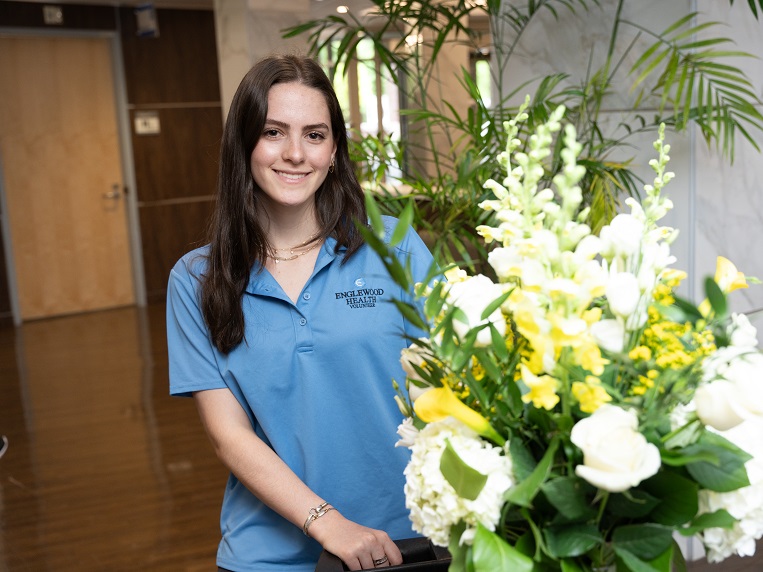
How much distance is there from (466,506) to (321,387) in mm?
Answer: 782

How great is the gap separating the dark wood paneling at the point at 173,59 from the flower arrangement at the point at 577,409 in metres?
9.84

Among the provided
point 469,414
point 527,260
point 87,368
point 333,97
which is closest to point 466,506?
point 469,414

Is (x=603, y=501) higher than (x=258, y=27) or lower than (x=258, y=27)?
lower

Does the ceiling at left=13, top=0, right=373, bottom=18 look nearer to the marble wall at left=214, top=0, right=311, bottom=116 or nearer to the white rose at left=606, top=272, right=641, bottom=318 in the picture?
the marble wall at left=214, top=0, right=311, bottom=116

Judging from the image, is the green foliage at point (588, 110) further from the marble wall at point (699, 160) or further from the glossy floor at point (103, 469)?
the glossy floor at point (103, 469)

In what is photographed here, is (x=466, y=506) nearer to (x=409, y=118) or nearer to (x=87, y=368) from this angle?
(x=409, y=118)

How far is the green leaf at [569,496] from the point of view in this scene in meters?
0.91

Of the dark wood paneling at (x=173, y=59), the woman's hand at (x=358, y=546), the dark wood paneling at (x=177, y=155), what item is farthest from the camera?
the dark wood paneling at (x=177, y=155)

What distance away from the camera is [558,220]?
3.00 feet

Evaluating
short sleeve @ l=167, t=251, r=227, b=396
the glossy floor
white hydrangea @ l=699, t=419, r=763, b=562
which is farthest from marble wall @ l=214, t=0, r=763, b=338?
white hydrangea @ l=699, t=419, r=763, b=562

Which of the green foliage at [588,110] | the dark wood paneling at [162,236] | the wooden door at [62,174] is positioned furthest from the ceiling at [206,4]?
the green foliage at [588,110]

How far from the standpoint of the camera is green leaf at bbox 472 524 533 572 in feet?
2.95

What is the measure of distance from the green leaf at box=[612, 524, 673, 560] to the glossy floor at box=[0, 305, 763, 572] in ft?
4.17

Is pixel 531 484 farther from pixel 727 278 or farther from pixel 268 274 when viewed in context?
pixel 268 274
